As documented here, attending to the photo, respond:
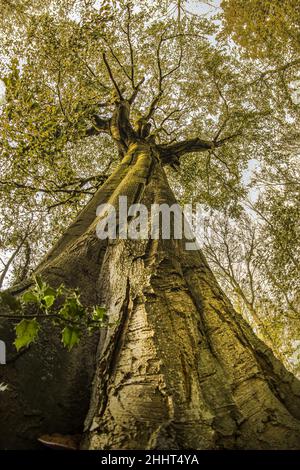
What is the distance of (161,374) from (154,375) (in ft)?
0.13

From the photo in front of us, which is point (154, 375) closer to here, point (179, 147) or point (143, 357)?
point (143, 357)

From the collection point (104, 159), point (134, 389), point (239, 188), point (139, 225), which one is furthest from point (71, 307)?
point (239, 188)

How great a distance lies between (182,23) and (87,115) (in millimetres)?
5170

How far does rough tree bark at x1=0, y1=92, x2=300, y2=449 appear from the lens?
1.49 meters

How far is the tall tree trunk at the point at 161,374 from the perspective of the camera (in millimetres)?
1485

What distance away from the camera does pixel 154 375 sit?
1675 mm

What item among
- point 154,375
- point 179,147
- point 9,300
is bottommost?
point 154,375

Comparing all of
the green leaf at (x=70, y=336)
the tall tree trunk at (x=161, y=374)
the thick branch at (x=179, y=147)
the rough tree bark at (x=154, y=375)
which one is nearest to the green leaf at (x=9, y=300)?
the green leaf at (x=70, y=336)

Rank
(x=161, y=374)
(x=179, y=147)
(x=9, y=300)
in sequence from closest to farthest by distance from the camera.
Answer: (x=9, y=300) < (x=161, y=374) < (x=179, y=147)

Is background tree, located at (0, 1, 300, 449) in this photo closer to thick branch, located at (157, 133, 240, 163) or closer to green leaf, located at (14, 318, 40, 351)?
green leaf, located at (14, 318, 40, 351)

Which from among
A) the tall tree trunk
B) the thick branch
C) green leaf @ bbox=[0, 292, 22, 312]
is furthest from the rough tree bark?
the thick branch

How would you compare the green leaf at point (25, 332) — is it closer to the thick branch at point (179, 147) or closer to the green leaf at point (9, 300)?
the green leaf at point (9, 300)

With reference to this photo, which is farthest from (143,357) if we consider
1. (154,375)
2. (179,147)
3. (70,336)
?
(179,147)

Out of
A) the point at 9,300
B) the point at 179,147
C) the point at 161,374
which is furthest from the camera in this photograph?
the point at 179,147
